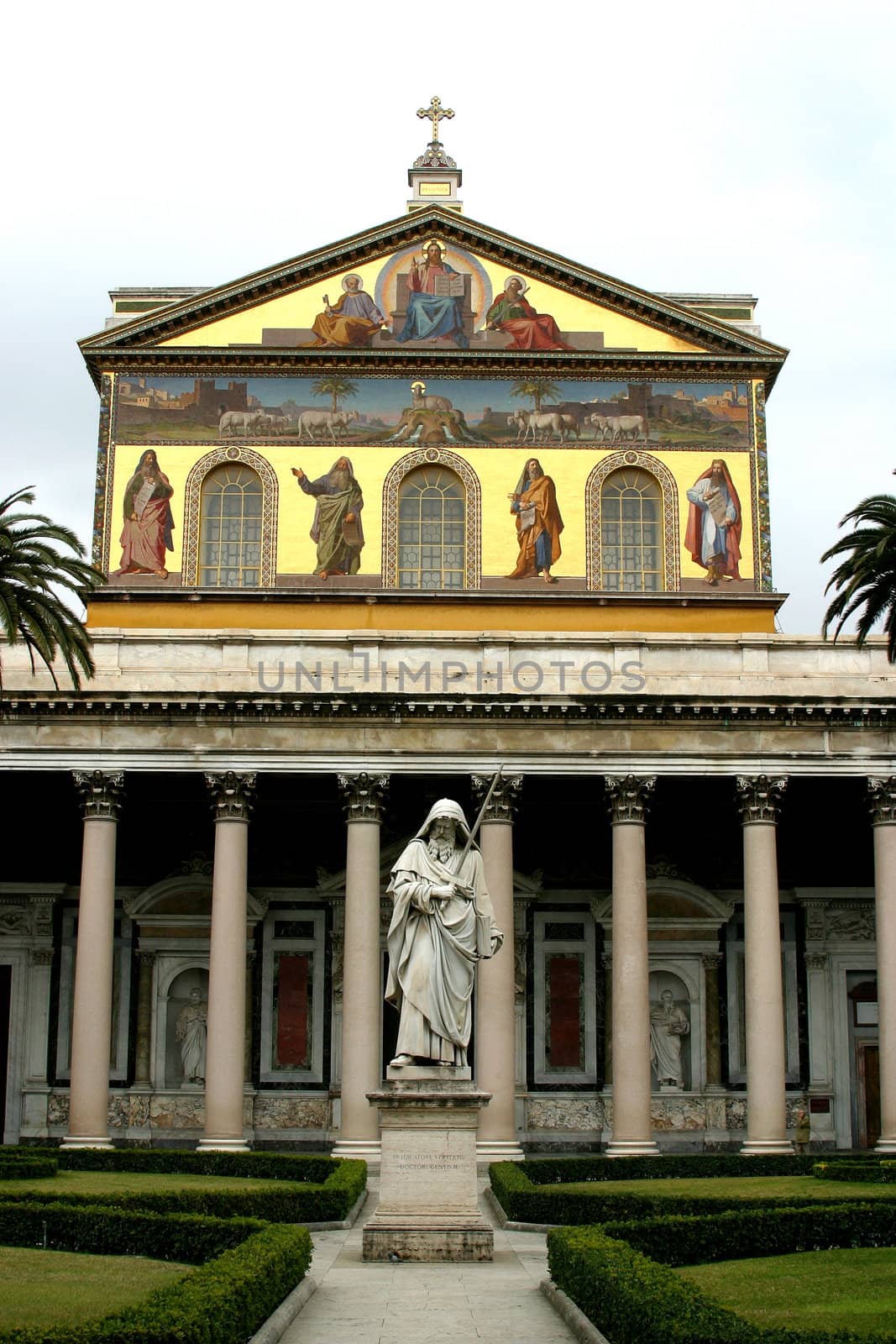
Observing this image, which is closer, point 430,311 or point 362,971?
point 362,971

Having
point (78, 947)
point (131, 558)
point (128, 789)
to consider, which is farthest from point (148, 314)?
point (78, 947)

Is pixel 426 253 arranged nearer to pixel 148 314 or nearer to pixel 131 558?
pixel 148 314

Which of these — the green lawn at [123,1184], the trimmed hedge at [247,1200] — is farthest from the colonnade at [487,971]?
the trimmed hedge at [247,1200]

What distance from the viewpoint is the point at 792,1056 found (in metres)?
39.2

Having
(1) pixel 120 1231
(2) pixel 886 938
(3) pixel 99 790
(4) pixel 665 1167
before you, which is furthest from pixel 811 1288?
(3) pixel 99 790

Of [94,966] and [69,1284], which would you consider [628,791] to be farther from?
[69,1284]

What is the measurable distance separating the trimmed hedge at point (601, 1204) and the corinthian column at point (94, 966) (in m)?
11.3

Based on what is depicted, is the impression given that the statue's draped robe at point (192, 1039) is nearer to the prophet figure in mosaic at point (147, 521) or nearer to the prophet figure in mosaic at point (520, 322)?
the prophet figure in mosaic at point (147, 521)

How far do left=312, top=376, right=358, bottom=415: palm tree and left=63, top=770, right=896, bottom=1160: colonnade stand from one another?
9.54m

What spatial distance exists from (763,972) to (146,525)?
1592cm

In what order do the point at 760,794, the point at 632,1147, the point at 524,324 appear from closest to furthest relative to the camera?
the point at 632,1147, the point at 760,794, the point at 524,324

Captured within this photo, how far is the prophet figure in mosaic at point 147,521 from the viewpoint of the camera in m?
38.4

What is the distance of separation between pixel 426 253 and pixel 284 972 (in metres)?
16.2

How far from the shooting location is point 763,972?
33.8 meters
